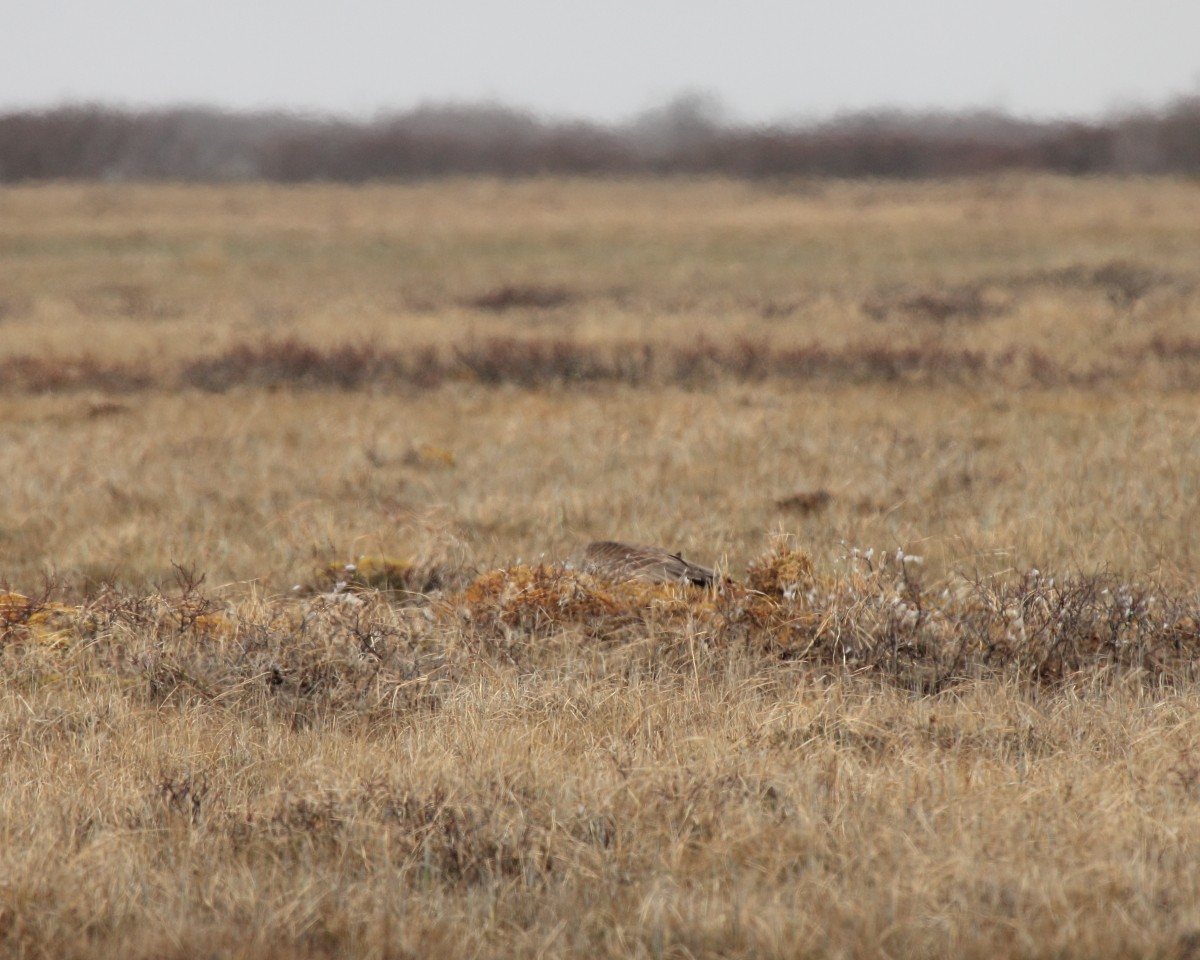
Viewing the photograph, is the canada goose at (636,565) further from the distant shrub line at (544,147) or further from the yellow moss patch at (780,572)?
the distant shrub line at (544,147)

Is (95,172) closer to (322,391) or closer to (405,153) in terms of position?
(405,153)

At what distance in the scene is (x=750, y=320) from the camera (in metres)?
15.9

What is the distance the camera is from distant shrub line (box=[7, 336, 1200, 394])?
1211cm

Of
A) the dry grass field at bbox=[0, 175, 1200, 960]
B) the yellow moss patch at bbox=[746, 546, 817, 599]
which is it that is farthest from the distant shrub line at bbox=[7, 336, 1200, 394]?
the yellow moss patch at bbox=[746, 546, 817, 599]

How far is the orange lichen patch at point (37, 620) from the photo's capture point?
4621mm

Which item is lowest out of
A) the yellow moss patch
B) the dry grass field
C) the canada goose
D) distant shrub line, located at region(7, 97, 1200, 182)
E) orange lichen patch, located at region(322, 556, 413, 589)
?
orange lichen patch, located at region(322, 556, 413, 589)

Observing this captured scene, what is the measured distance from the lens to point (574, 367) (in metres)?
12.8

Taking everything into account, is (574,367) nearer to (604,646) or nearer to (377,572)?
(377,572)

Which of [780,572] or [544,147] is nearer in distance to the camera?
[780,572]

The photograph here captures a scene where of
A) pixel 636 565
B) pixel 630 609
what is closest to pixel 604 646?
pixel 630 609

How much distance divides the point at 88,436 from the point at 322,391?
2.63 meters

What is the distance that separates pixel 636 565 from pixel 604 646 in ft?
2.41

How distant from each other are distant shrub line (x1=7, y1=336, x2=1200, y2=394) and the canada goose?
267 inches

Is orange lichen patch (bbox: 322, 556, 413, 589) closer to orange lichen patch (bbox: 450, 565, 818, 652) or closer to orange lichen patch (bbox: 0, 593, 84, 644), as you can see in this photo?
orange lichen patch (bbox: 450, 565, 818, 652)
